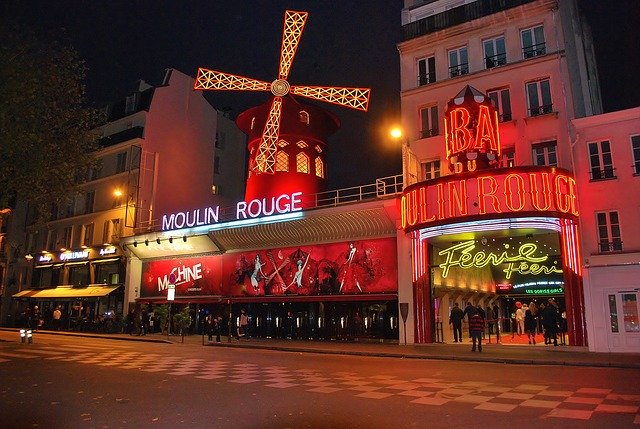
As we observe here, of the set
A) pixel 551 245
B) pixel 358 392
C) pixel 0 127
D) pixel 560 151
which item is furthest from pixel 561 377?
pixel 0 127

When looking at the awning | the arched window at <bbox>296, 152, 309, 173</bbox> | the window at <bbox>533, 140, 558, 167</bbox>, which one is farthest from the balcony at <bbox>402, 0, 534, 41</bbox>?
the awning

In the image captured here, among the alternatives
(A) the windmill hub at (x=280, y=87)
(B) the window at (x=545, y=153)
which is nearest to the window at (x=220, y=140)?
(A) the windmill hub at (x=280, y=87)

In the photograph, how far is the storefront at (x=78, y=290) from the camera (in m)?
30.8

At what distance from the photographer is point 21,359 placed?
13.7 m

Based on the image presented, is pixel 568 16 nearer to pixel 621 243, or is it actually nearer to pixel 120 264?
pixel 621 243

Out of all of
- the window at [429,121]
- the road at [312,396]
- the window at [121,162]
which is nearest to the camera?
the road at [312,396]

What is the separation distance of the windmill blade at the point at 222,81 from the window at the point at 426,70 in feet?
30.0

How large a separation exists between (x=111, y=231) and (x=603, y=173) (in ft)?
90.2

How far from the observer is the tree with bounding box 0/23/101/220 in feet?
38.9

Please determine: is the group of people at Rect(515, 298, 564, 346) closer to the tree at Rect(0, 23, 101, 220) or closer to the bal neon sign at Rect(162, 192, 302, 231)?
the bal neon sign at Rect(162, 192, 302, 231)

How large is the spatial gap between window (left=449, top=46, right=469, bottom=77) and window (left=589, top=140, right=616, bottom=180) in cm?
595

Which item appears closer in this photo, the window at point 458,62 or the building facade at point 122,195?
the window at point 458,62

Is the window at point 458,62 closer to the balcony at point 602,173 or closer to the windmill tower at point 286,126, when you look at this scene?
the windmill tower at point 286,126

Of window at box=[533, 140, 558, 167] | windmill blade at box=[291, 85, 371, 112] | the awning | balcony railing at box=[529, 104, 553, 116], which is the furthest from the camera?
the awning
